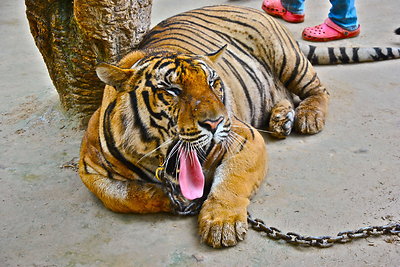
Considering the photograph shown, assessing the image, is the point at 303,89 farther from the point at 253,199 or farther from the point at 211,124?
the point at 211,124

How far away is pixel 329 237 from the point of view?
2648 millimetres

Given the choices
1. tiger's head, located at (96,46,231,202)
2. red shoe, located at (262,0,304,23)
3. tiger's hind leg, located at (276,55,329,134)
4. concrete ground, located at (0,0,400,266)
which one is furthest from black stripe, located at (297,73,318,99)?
red shoe, located at (262,0,304,23)

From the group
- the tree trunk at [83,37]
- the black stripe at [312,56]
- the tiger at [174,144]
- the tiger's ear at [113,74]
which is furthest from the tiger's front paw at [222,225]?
the black stripe at [312,56]

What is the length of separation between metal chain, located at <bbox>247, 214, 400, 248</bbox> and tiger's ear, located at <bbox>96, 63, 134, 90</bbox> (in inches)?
43.9

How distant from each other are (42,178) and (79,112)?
838 millimetres

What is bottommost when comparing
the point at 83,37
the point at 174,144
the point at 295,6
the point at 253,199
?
the point at 295,6

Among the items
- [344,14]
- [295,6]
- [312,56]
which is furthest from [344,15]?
[312,56]

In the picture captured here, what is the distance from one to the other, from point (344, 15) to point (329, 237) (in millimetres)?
4064

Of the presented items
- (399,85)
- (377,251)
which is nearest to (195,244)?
(377,251)

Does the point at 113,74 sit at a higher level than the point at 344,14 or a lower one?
higher

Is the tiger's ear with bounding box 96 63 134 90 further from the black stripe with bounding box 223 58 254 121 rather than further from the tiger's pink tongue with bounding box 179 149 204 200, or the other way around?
the black stripe with bounding box 223 58 254 121

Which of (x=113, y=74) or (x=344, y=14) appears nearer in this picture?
(x=113, y=74)

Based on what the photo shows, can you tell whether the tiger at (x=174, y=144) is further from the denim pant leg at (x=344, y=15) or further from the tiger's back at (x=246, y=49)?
the denim pant leg at (x=344, y=15)

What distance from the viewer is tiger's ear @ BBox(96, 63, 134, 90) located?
8.89 feet
